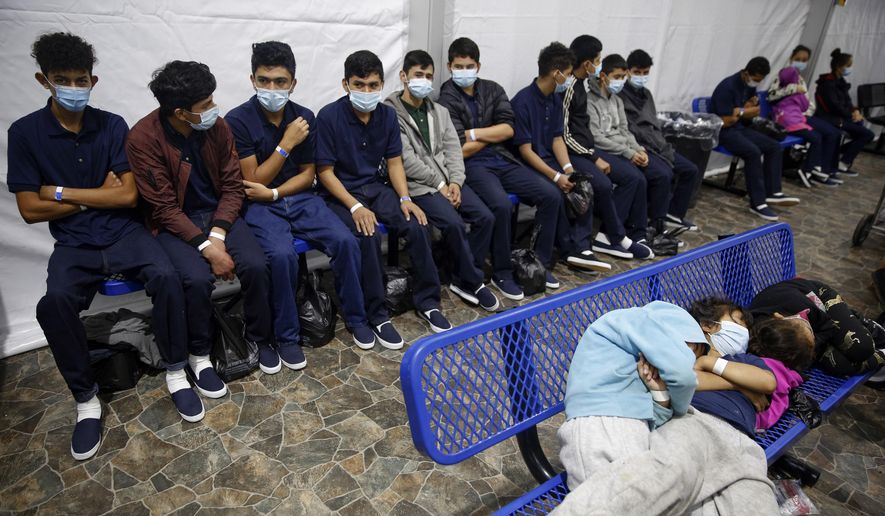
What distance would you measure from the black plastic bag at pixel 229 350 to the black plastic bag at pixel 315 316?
320 mm

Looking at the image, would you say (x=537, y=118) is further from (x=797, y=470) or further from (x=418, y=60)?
(x=797, y=470)

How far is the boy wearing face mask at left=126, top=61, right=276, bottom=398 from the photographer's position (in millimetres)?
2855

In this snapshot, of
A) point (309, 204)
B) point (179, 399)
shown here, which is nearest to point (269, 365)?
point (179, 399)

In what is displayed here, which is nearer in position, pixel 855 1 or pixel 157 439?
pixel 157 439

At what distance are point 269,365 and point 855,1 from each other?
10029mm

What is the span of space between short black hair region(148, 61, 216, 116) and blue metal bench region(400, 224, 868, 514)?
6.19ft

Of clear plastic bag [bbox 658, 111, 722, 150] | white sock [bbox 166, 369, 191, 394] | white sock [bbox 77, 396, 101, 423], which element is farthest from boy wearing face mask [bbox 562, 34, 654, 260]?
white sock [bbox 77, 396, 101, 423]

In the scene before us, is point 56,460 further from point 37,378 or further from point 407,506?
point 407,506

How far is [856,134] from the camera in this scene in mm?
7973

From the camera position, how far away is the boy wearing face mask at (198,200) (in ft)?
9.37

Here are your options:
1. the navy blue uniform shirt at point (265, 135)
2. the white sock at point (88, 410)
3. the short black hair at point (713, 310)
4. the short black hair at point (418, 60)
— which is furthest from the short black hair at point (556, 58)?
the white sock at point (88, 410)

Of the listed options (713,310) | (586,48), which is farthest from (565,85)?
(713,310)

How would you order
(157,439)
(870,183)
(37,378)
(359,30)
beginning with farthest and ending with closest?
(870,183) < (359,30) < (37,378) < (157,439)

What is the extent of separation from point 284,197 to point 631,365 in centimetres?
245
